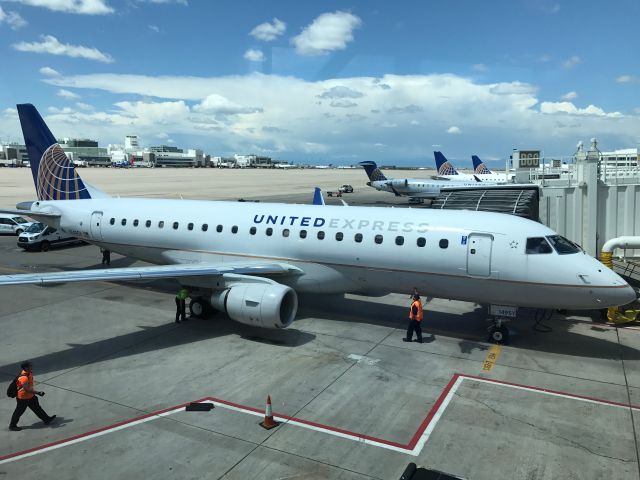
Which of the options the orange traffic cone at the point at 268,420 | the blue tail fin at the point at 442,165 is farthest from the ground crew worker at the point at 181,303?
the blue tail fin at the point at 442,165

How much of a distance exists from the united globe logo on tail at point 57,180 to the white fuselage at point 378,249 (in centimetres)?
425

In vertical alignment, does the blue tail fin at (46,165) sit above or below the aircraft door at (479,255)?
above

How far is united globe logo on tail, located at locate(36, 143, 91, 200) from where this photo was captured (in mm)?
25000

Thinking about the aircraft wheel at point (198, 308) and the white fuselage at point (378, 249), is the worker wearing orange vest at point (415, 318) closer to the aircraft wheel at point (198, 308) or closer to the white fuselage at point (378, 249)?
the white fuselage at point (378, 249)

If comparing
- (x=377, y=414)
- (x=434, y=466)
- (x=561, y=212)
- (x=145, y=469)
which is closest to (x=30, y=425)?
(x=145, y=469)

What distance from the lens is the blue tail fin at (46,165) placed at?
24984 mm

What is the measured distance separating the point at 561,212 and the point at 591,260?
18.8 feet

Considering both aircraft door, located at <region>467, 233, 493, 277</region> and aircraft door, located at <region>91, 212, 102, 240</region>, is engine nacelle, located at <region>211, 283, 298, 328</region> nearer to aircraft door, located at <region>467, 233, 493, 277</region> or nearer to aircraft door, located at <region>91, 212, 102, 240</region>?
aircraft door, located at <region>467, 233, 493, 277</region>

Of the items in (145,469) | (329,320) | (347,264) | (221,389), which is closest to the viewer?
(145,469)

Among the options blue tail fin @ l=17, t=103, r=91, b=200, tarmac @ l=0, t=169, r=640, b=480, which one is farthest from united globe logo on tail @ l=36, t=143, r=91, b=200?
tarmac @ l=0, t=169, r=640, b=480

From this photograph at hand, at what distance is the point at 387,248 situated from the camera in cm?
1585

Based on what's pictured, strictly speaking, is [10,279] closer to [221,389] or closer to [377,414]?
[221,389]

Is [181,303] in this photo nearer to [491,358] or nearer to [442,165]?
[491,358]

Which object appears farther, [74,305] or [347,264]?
[74,305]
